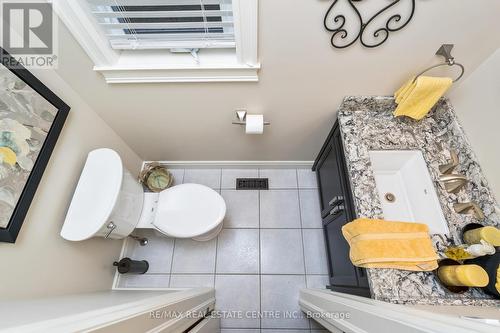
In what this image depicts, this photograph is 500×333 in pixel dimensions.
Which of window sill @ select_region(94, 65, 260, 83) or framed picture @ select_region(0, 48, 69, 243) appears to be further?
window sill @ select_region(94, 65, 260, 83)

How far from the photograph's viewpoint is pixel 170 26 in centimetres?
99

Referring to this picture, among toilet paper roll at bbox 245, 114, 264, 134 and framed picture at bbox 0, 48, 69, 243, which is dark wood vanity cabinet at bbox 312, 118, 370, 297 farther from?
framed picture at bbox 0, 48, 69, 243

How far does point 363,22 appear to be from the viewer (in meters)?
0.91

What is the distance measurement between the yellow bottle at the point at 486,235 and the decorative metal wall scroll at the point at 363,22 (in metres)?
0.89

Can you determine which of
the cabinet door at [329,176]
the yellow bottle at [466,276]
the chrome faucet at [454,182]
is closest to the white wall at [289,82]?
the cabinet door at [329,176]

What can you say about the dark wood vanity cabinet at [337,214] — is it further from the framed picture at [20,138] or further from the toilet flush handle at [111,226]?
the framed picture at [20,138]

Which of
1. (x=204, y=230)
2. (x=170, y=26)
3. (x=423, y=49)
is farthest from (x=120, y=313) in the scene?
(x=423, y=49)

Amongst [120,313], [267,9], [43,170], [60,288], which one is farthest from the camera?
[60,288]

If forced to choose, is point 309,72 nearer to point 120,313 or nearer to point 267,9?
point 267,9

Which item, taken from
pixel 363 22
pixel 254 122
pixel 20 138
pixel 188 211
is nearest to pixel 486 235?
pixel 363 22

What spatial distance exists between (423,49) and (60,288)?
6.99 feet

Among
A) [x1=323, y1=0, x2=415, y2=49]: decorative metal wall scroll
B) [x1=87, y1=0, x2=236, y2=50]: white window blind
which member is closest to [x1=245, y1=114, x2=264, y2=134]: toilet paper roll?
[x1=87, y1=0, x2=236, y2=50]: white window blind

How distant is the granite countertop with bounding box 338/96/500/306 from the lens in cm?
84

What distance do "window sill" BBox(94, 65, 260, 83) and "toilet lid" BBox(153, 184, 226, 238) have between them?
70 centimetres
